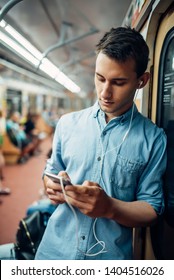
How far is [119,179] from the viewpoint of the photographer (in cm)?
98

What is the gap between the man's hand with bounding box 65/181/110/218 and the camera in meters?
0.83

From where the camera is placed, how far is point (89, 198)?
84 centimetres

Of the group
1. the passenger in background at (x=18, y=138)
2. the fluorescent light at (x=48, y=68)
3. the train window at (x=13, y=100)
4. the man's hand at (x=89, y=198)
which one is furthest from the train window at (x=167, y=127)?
the train window at (x=13, y=100)

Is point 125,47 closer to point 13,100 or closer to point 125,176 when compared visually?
point 125,176

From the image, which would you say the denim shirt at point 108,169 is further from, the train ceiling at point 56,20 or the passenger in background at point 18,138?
the passenger in background at point 18,138

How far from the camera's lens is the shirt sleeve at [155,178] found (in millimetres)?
950

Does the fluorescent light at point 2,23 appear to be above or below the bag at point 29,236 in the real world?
above

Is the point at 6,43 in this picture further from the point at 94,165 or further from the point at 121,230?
the point at 121,230

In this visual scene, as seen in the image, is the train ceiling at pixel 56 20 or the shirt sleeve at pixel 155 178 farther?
the train ceiling at pixel 56 20

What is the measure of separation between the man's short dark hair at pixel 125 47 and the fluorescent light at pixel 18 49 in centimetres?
70

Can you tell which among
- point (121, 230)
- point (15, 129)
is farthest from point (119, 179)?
point (15, 129)

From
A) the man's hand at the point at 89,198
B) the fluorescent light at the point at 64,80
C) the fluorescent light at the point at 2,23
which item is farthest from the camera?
the fluorescent light at the point at 64,80

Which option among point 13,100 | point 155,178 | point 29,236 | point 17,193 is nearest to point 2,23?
point 155,178
